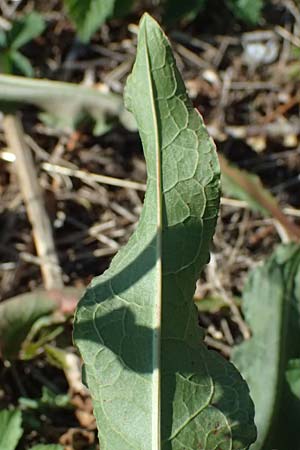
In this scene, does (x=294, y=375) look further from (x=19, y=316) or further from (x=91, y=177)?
(x=91, y=177)

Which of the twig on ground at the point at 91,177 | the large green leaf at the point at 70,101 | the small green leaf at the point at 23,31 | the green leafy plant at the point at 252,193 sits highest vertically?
the small green leaf at the point at 23,31

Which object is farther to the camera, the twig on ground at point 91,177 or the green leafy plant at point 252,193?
the twig on ground at point 91,177

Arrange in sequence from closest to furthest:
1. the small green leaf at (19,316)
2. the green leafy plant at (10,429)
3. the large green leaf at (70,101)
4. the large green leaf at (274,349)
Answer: the green leafy plant at (10,429) → the large green leaf at (274,349) → the small green leaf at (19,316) → the large green leaf at (70,101)

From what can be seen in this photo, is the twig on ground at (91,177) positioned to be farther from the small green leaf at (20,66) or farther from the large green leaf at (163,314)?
the large green leaf at (163,314)

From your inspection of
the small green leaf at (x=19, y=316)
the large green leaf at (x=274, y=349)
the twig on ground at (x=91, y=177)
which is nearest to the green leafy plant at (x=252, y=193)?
the large green leaf at (x=274, y=349)

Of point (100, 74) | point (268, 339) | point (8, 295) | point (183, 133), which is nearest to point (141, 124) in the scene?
point (183, 133)

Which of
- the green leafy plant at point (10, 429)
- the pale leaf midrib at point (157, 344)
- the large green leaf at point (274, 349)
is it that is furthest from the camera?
the large green leaf at point (274, 349)

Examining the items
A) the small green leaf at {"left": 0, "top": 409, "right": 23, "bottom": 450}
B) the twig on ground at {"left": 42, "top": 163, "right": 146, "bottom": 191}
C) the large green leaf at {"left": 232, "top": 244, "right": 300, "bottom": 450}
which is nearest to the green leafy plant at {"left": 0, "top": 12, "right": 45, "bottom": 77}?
the twig on ground at {"left": 42, "top": 163, "right": 146, "bottom": 191}
